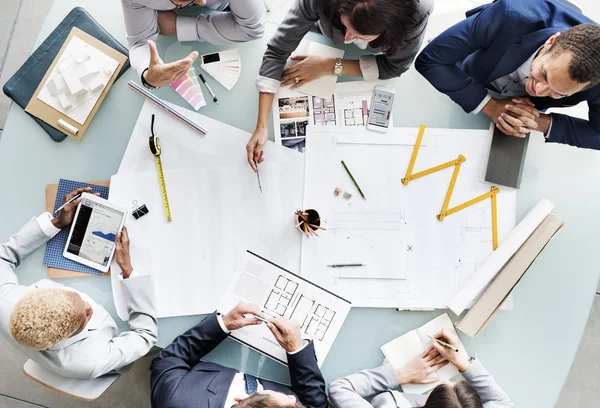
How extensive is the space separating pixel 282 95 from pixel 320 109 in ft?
0.44

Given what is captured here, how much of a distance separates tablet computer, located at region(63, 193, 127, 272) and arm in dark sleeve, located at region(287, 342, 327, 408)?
0.66m

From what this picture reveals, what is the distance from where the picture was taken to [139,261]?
1.53 m

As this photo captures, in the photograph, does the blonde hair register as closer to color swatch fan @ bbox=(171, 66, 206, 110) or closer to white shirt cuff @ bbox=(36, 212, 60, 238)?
white shirt cuff @ bbox=(36, 212, 60, 238)

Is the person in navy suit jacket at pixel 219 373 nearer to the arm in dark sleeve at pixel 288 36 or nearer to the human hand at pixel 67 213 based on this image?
the human hand at pixel 67 213

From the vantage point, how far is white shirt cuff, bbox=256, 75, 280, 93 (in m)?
1.55

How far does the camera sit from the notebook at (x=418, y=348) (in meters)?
1.51

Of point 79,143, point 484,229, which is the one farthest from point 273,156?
point 484,229

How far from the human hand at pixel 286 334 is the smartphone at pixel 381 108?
680 millimetres

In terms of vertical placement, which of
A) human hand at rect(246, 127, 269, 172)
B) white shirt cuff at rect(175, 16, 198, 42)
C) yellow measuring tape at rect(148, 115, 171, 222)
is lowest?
yellow measuring tape at rect(148, 115, 171, 222)

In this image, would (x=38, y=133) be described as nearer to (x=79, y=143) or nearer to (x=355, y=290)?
(x=79, y=143)

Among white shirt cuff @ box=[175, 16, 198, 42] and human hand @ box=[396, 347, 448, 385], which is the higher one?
white shirt cuff @ box=[175, 16, 198, 42]

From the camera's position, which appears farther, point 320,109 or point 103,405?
point 103,405

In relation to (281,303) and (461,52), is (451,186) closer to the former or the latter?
(461,52)

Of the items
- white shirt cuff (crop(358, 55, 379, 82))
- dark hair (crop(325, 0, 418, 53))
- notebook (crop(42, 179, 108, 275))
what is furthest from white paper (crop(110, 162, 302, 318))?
dark hair (crop(325, 0, 418, 53))
